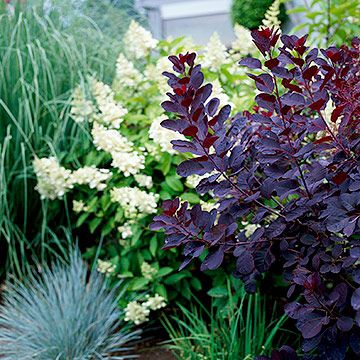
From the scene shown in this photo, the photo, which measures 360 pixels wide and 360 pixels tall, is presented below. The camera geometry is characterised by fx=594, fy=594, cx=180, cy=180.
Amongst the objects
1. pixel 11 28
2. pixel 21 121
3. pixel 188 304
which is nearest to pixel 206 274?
pixel 188 304

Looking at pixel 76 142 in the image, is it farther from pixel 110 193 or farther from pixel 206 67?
pixel 206 67

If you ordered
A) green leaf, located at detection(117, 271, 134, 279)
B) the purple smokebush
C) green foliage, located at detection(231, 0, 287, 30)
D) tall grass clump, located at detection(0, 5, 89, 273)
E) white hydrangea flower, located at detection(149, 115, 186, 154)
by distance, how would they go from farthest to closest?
green foliage, located at detection(231, 0, 287, 30) < tall grass clump, located at detection(0, 5, 89, 273) < green leaf, located at detection(117, 271, 134, 279) < white hydrangea flower, located at detection(149, 115, 186, 154) < the purple smokebush

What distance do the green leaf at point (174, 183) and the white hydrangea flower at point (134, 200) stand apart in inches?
3.9

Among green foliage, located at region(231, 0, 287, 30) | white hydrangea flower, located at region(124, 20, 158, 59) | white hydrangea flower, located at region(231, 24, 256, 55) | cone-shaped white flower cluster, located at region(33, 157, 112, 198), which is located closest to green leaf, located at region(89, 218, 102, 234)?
cone-shaped white flower cluster, located at region(33, 157, 112, 198)

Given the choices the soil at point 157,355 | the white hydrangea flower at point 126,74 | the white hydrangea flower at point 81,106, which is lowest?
the soil at point 157,355

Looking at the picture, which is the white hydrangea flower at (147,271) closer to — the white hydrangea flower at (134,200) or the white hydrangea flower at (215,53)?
the white hydrangea flower at (134,200)

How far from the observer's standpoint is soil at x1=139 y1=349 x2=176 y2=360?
2.51 m

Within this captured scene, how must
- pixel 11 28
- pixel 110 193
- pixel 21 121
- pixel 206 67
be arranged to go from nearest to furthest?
pixel 110 193 → pixel 206 67 → pixel 21 121 → pixel 11 28

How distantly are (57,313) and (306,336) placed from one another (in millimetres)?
1298

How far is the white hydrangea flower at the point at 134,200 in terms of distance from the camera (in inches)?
89.4

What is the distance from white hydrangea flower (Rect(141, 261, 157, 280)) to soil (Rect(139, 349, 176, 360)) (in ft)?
1.16

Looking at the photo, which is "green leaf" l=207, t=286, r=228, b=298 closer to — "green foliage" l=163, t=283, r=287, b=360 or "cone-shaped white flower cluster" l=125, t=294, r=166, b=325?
"green foliage" l=163, t=283, r=287, b=360

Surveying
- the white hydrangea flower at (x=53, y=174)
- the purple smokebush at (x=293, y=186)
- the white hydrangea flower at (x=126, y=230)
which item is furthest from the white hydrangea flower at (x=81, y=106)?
the purple smokebush at (x=293, y=186)

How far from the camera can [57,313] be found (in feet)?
7.72
